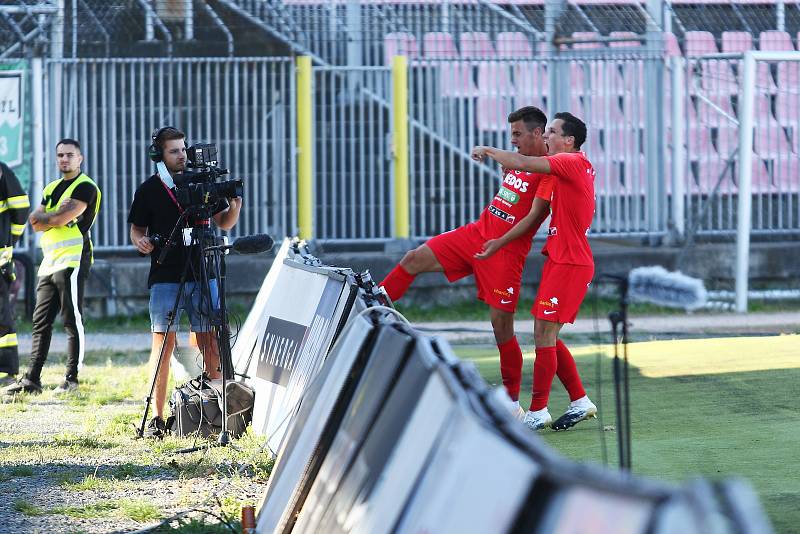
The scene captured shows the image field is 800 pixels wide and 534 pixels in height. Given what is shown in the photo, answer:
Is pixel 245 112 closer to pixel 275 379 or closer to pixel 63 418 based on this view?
pixel 63 418

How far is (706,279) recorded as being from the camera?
1678 cm

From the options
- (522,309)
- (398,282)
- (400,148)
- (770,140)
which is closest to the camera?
(398,282)

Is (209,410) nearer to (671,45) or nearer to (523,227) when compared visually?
(523,227)

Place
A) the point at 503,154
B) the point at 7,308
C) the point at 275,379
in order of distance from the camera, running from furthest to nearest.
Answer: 1. the point at 7,308
2. the point at 275,379
3. the point at 503,154

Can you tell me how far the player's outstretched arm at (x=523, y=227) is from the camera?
813 cm

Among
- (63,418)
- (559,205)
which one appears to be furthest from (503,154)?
(63,418)

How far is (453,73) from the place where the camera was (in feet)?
53.7

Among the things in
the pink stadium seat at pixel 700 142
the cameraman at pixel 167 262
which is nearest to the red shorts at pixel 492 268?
the cameraman at pixel 167 262

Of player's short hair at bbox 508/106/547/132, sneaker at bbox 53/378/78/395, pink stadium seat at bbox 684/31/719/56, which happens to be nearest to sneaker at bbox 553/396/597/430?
player's short hair at bbox 508/106/547/132

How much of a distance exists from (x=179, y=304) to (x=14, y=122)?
7915 mm

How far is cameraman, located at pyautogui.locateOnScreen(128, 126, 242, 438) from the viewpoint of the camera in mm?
8531

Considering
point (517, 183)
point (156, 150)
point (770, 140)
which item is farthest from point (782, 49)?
point (156, 150)

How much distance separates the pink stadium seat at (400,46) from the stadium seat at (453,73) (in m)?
0.14

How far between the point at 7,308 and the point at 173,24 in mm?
6065
